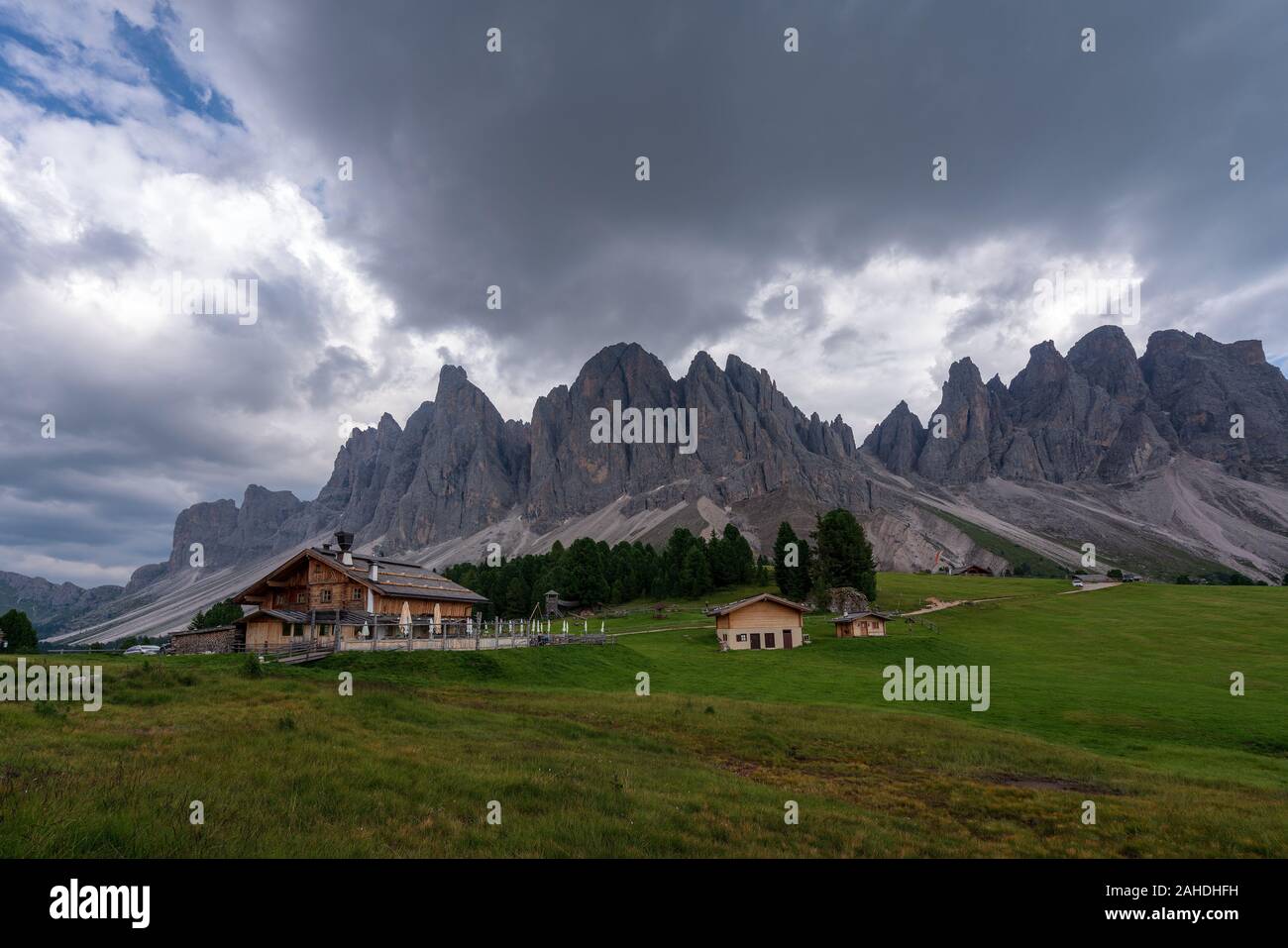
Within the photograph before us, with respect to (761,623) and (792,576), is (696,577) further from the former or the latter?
(761,623)

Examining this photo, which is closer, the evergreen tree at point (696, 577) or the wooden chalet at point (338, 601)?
the wooden chalet at point (338, 601)

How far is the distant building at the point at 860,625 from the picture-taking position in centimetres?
6706

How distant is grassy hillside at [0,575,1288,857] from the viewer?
1055 cm

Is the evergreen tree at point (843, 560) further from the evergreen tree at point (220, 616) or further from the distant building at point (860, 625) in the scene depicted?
the evergreen tree at point (220, 616)

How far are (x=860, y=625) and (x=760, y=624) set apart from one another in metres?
11.4

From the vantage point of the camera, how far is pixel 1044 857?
490 inches

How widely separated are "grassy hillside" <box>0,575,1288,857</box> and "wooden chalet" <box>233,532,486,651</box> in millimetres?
12299

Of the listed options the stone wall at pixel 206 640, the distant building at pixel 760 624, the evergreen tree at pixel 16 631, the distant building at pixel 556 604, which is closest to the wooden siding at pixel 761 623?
the distant building at pixel 760 624

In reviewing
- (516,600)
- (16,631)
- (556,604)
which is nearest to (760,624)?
(556,604)

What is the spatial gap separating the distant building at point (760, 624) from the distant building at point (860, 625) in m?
5.30

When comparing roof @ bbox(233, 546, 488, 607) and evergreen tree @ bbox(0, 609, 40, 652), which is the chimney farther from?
evergreen tree @ bbox(0, 609, 40, 652)
